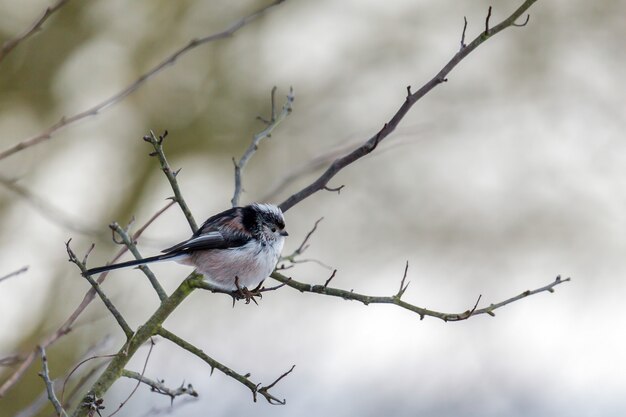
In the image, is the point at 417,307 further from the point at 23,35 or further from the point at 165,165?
the point at 23,35

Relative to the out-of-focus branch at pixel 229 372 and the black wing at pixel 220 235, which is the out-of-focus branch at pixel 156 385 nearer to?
the out-of-focus branch at pixel 229 372

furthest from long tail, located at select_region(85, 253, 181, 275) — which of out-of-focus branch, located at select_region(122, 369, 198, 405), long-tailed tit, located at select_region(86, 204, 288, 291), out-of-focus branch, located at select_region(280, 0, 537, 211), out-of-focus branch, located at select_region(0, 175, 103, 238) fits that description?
out-of-focus branch, located at select_region(280, 0, 537, 211)

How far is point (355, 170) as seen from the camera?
8.48 m

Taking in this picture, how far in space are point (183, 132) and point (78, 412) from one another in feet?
20.4

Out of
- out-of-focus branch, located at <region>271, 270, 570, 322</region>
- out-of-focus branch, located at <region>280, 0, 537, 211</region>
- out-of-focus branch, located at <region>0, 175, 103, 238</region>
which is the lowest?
out-of-focus branch, located at <region>271, 270, 570, 322</region>

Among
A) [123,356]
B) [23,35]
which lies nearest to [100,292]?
[123,356]

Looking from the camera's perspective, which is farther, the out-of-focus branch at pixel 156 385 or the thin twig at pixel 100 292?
the out-of-focus branch at pixel 156 385

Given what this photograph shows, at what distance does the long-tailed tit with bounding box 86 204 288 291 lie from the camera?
10.8ft

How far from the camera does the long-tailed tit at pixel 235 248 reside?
330cm

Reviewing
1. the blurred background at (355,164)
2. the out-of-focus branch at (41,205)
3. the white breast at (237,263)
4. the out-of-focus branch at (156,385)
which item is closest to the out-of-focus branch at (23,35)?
the out-of-focus branch at (41,205)

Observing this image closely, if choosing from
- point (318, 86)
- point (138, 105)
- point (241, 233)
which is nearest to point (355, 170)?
point (318, 86)

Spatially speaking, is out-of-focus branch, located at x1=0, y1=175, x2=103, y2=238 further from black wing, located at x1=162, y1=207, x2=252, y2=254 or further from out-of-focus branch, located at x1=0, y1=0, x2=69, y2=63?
black wing, located at x1=162, y1=207, x2=252, y2=254

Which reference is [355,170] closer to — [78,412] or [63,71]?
[63,71]

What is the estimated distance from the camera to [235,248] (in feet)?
11.6
